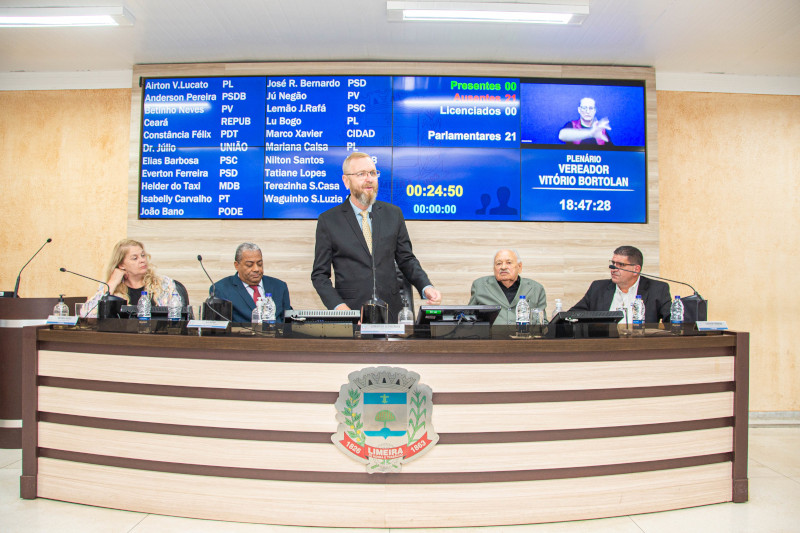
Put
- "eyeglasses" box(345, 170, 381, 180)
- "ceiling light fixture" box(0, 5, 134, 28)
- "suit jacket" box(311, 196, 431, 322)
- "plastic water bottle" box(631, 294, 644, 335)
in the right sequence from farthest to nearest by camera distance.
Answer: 1. "ceiling light fixture" box(0, 5, 134, 28)
2. "suit jacket" box(311, 196, 431, 322)
3. "eyeglasses" box(345, 170, 381, 180)
4. "plastic water bottle" box(631, 294, 644, 335)

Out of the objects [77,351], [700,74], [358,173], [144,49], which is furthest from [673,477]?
[144,49]

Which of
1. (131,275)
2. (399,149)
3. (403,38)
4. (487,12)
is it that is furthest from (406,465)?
(403,38)

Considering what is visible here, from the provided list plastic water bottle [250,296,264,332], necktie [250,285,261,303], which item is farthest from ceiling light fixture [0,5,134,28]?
plastic water bottle [250,296,264,332]

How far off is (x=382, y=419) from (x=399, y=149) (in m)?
2.58

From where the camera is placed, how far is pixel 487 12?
338cm

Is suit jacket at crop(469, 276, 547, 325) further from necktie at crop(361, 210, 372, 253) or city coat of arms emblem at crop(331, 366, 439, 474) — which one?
city coat of arms emblem at crop(331, 366, 439, 474)

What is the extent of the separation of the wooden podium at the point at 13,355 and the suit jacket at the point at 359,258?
1922 millimetres

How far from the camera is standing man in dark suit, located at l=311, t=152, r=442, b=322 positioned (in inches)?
129

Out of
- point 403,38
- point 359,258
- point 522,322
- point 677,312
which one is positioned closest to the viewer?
point 522,322

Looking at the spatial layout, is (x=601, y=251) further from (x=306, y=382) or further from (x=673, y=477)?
(x=306, y=382)

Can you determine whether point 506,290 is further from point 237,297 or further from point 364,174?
point 237,297

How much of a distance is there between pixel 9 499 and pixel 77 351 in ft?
2.77

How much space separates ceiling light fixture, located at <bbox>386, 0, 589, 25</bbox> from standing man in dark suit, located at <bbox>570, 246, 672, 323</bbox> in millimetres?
1592

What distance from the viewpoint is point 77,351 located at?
8.30 ft
